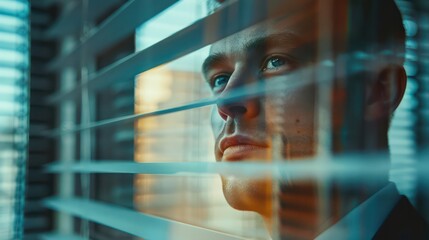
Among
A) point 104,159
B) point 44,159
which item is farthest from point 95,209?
point 44,159

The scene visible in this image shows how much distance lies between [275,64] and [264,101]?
0.05 meters

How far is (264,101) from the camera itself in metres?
0.62

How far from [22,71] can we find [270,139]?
1.05 metres

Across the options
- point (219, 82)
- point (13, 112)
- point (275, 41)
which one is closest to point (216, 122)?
point (219, 82)

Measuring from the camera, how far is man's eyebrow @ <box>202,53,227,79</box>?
716 millimetres

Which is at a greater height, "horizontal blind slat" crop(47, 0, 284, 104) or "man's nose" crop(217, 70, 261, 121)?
"horizontal blind slat" crop(47, 0, 284, 104)

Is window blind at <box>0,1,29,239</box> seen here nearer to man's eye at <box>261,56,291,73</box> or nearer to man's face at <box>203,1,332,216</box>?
man's face at <box>203,1,332,216</box>

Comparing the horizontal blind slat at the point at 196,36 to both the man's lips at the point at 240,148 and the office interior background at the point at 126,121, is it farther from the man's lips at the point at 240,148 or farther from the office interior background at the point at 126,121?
the man's lips at the point at 240,148

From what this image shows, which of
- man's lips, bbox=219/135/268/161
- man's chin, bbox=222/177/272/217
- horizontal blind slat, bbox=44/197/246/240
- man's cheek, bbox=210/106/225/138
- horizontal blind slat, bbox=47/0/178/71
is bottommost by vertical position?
horizontal blind slat, bbox=44/197/246/240

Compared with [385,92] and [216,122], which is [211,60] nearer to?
[216,122]

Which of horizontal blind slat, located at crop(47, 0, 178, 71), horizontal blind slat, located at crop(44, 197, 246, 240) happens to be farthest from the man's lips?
horizontal blind slat, located at crop(47, 0, 178, 71)

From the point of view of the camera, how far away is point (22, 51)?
1422mm

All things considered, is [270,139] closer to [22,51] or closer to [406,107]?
[406,107]

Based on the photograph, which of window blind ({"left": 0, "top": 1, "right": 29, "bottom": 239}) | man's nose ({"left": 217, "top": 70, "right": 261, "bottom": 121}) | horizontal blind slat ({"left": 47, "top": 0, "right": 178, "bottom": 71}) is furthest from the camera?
window blind ({"left": 0, "top": 1, "right": 29, "bottom": 239})
